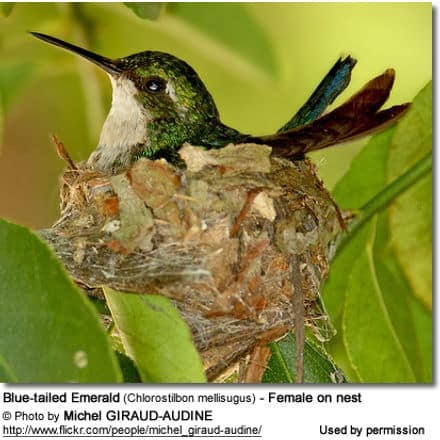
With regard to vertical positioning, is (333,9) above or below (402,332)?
above

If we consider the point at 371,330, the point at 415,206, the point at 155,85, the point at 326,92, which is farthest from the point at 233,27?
the point at 371,330

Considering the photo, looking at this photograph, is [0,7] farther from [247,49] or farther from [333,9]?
[333,9]

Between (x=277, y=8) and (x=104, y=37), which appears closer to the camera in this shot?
(x=104, y=37)

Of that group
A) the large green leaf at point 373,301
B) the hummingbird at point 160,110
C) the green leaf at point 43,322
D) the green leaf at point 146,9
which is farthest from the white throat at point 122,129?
the green leaf at point 43,322

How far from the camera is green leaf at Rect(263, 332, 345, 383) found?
3477mm

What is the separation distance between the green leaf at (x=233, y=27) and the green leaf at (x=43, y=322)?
6.91ft

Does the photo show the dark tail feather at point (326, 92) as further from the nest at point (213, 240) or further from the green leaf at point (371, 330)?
the green leaf at point (371, 330)

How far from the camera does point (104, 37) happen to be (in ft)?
16.6

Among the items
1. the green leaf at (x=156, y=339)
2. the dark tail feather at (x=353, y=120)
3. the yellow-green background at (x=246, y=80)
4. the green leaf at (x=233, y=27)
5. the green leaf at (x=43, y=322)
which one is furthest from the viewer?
the yellow-green background at (x=246, y=80)

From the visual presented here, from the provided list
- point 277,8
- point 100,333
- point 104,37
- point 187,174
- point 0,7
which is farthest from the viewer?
point 277,8

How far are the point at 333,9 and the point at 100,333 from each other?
12.4 ft

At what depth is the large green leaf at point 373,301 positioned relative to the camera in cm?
371

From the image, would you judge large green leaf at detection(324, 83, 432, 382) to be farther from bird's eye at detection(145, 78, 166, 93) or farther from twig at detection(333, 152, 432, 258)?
bird's eye at detection(145, 78, 166, 93)

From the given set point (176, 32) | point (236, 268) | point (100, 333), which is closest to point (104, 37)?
point (176, 32)
